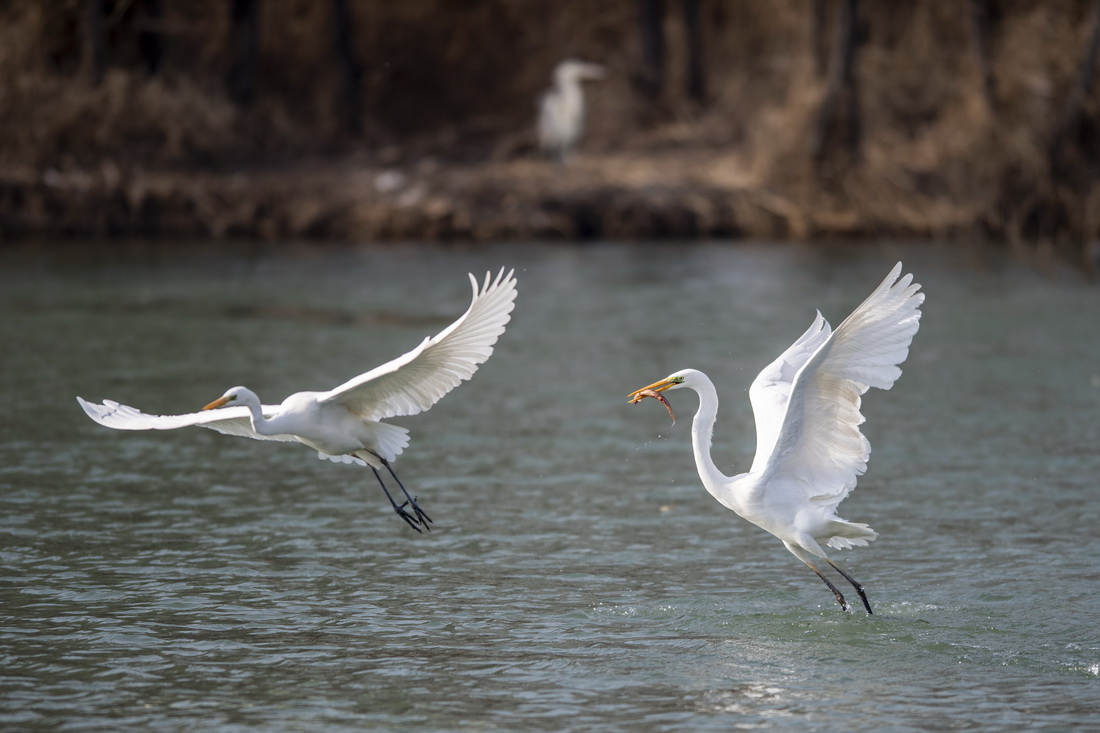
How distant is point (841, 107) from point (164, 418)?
17.1 metres

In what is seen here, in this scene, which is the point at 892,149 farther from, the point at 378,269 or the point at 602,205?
the point at 378,269

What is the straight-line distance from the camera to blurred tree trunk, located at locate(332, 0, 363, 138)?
2784 cm

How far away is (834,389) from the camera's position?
7.89 m

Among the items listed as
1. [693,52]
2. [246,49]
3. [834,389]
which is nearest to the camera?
[834,389]

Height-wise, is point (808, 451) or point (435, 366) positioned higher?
point (435, 366)

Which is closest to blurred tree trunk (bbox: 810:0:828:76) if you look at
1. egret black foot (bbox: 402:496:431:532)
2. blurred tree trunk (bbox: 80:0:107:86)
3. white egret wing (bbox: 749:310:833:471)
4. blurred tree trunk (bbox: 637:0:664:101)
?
blurred tree trunk (bbox: 637:0:664:101)

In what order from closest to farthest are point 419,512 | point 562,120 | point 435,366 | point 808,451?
point 808,451 < point 435,366 < point 419,512 < point 562,120

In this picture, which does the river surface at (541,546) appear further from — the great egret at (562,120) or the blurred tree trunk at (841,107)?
the great egret at (562,120)

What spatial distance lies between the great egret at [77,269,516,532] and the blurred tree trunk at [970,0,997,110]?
15922mm

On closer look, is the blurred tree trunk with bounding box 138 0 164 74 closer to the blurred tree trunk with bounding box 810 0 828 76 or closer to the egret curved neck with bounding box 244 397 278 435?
the blurred tree trunk with bounding box 810 0 828 76

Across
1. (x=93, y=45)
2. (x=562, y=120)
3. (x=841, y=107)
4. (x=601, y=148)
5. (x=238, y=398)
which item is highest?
(x=93, y=45)

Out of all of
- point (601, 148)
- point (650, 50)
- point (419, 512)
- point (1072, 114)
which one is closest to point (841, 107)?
point (1072, 114)

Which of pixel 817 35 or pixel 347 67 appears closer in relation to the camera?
pixel 817 35

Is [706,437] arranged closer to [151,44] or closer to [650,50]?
[650,50]
